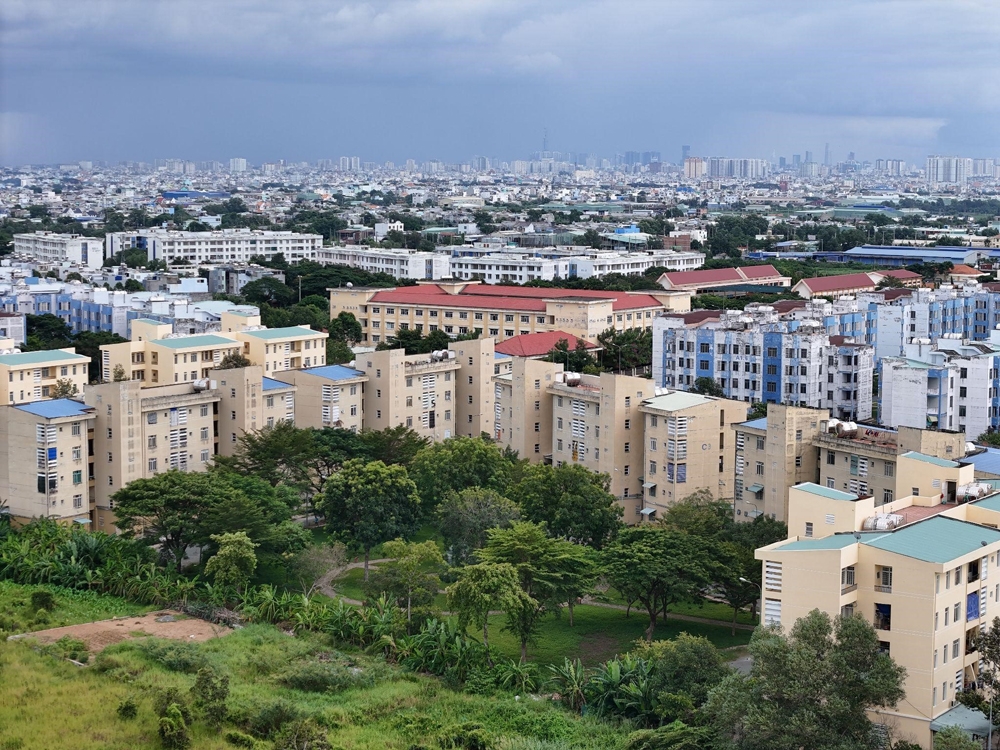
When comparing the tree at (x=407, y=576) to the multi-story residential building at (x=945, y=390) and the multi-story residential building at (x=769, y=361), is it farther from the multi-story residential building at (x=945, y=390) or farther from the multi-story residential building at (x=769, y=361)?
the multi-story residential building at (x=769, y=361)

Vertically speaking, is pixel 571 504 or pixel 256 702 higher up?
pixel 571 504

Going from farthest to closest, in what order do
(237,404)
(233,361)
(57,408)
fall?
(233,361), (237,404), (57,408)

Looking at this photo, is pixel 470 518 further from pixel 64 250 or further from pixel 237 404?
pixel 64 250

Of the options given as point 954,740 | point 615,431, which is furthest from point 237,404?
point 954,740

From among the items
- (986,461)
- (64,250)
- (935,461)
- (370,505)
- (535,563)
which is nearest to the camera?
(935,461)

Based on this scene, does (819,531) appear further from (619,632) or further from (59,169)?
(59,169)

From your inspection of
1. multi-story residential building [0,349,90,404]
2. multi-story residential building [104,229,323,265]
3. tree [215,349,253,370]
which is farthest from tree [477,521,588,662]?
multi-story residential building [104,229,323,265]

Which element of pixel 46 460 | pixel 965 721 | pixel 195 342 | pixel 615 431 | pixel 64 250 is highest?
pixel 64 250

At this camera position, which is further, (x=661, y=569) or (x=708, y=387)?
(x=708, y=387)
